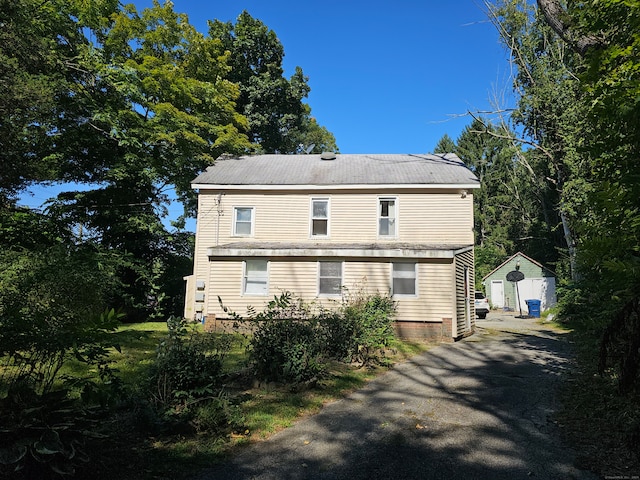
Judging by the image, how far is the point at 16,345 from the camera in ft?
10.8

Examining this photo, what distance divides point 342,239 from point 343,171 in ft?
11.2

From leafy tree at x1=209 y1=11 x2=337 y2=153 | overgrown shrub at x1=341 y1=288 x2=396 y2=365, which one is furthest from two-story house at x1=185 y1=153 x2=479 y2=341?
leafy tree at x1=209 y1=11 x2=337 y2=153

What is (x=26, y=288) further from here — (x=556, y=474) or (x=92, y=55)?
(x=92, y=55)

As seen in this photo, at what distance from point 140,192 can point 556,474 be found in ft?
70.8

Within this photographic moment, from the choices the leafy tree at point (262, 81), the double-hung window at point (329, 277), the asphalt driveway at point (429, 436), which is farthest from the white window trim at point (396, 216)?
the leafy tree at point (262, 81)

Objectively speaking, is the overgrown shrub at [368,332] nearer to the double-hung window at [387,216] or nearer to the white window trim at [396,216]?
the white window trim at [396,216]

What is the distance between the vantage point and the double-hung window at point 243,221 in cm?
1672

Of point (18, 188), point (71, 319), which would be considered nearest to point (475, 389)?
point (71, 319)

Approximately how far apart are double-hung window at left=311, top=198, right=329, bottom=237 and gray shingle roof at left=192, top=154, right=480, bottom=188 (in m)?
0.82

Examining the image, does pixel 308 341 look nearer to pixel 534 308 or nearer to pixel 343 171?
pixel 343 171

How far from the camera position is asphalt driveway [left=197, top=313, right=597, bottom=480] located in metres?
3.69

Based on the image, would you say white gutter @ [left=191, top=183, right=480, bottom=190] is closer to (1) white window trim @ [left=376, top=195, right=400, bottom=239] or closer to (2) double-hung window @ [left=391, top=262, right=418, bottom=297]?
(1) white window trim @ [left=376, top=195, right=400, bottom=239]

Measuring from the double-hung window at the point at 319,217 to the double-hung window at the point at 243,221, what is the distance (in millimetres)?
2563

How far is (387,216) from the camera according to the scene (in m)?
16.2
